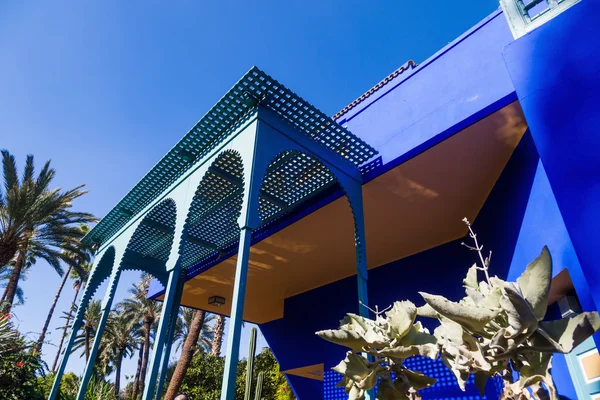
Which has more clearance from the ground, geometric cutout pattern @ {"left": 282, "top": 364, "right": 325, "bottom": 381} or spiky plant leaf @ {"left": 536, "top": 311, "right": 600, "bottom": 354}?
geometric cutout pattern @ {"left": 282, "top": 364, "right": 325, "bottom": 381}

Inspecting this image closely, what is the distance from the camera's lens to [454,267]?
5305mm

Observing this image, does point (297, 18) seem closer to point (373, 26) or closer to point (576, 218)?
point (373, 26)

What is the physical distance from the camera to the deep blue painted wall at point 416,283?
12.8 feet

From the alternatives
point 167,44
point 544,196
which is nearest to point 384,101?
point 544,196

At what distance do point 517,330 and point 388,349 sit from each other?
44 centimetres

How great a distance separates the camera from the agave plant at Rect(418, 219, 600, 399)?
0.92 meters

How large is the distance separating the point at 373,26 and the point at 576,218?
4.77 m

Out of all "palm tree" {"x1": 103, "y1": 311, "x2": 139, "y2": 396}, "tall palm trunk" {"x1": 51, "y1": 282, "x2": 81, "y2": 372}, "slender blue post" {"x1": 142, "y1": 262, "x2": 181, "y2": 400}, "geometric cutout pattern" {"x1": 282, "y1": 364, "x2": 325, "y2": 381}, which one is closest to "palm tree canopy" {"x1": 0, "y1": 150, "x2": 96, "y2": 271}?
"geometric cutout pattern" {"x1": 282, "y1": 364, "x2": 325, "y2": 381}

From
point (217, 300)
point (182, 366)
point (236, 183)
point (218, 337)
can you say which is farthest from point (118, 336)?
point (236, 183)

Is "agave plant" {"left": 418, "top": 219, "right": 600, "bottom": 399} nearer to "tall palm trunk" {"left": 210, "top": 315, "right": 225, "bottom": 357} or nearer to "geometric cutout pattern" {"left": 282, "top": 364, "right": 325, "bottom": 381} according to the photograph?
"geometric cutout pattern" {"left": 282, "top": 364, "right": 325, "bottom": 381}

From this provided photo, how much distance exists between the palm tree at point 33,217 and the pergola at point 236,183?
678 centimetres

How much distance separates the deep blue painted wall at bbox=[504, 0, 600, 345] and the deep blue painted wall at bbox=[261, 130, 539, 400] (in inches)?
36.7

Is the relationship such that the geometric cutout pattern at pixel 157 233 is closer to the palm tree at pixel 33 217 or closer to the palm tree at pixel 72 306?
the palm tree at pixel 33 217

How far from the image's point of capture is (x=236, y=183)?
191 inches
